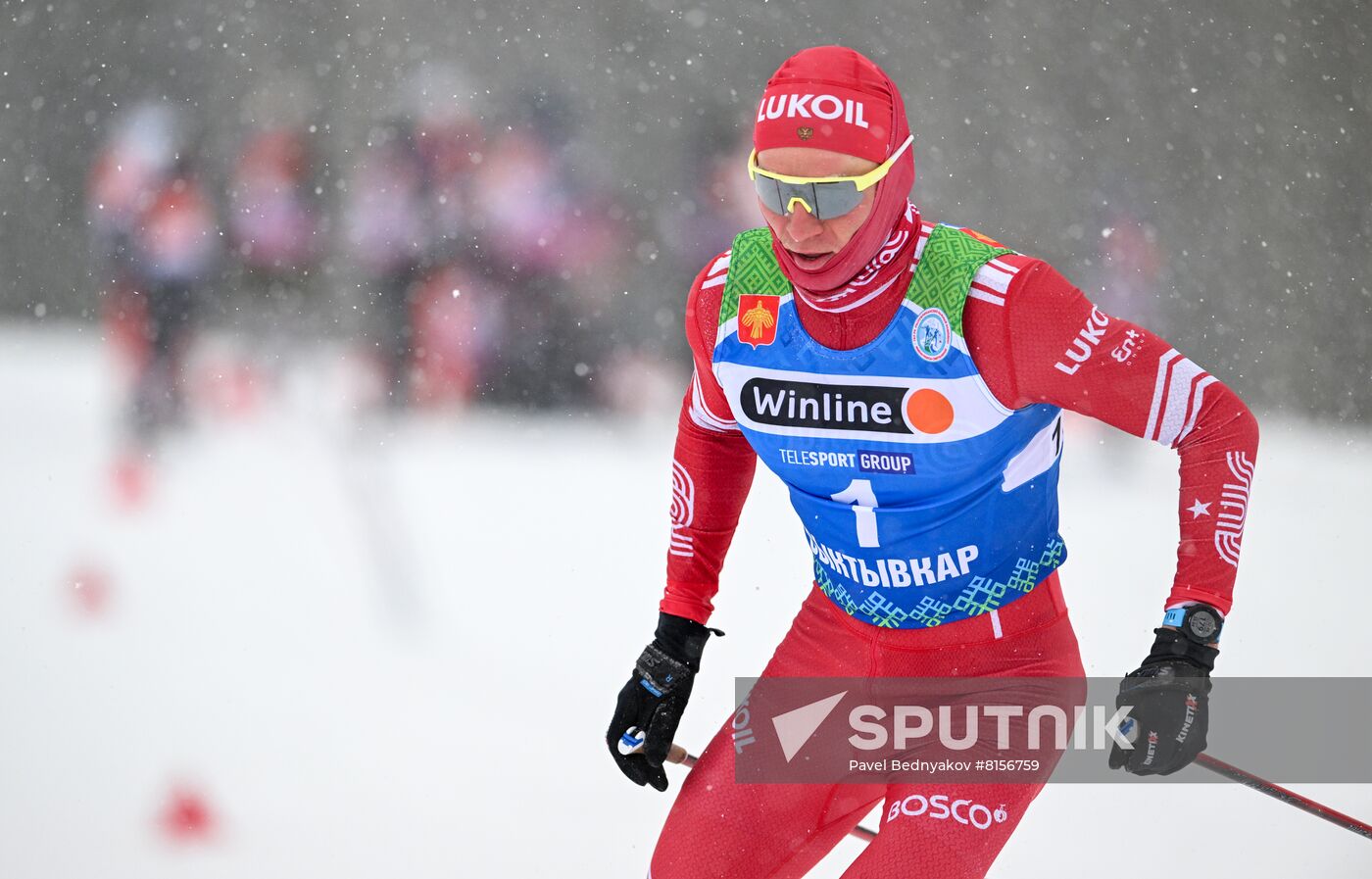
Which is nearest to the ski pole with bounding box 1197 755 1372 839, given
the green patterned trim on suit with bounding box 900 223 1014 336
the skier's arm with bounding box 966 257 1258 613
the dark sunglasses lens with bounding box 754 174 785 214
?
the skier's arm with bounding box 966 257 1258 613

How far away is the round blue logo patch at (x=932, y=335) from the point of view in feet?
6.64

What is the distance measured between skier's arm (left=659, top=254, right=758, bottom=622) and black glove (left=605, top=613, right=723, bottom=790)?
6cm

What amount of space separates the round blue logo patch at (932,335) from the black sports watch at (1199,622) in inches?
20.5

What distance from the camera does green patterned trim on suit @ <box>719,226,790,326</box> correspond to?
2.20 metres

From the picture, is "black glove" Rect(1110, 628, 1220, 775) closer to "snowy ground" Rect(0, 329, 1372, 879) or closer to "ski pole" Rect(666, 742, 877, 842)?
"ski pole" Rect(666, 742, 877, 842)

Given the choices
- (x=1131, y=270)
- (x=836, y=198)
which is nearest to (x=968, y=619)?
(x=836, y=198)

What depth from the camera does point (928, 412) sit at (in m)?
2.04

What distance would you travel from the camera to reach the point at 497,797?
3551mm

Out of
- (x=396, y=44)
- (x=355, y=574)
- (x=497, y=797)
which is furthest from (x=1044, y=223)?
(x=497, y=797)

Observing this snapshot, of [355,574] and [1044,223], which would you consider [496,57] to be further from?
[355,574]

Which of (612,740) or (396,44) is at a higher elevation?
(396,44)

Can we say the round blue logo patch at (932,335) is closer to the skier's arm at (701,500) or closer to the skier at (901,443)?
the skier at (901,443)

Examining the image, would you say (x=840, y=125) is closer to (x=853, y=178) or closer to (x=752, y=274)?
(x=853, y=178)

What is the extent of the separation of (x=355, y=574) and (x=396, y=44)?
6.00 metres
